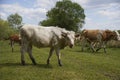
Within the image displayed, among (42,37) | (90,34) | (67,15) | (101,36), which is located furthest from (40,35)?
(67,15)

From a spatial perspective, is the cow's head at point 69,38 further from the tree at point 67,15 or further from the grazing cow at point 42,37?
the tree at point 67,15

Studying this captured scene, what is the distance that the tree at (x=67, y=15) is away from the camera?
86000mm

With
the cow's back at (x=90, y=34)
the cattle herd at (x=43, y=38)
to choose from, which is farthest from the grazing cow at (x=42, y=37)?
the cow's back at (x=90, y=34)

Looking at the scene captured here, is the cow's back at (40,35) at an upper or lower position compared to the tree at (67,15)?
lower

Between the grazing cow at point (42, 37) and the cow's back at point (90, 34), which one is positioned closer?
the grazing cow at point (42, 37)

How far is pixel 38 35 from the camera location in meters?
14.4

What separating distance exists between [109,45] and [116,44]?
1400 mm

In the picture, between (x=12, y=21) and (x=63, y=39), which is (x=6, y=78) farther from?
(x=12, y=21)

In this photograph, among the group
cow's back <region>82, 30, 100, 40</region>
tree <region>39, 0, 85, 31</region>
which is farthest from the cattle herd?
tree <region>39, 0, 85, 31</region>

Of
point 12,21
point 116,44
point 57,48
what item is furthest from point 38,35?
point 12,21

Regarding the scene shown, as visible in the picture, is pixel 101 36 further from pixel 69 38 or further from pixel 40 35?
pixel 40 35

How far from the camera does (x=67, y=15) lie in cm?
8756

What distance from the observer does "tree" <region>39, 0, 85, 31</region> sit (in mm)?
86000

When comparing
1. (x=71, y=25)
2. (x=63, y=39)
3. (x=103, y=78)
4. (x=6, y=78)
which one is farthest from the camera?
(x=71, y=25)
